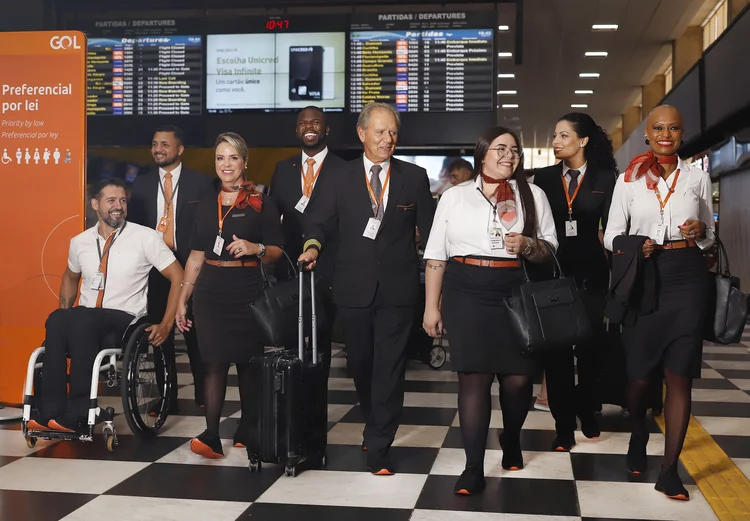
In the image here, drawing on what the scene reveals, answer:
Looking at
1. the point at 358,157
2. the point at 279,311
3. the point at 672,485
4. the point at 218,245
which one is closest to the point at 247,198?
the point at 218,245

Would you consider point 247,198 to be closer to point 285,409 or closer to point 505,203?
point 285,409

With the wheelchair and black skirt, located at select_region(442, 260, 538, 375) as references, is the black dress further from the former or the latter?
black skirt, located at select_region(442, 260, 538, 375)

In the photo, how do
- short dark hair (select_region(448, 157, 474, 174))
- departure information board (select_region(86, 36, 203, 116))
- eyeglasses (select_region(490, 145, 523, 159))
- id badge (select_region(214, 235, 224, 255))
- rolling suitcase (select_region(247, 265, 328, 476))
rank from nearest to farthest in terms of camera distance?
eyeglasses (select_region(490, 145, 523, 159)), rolling suitcase (select_region(247, 265, 328, 476)), id badge (select_region(214, 235, 224, 255)), short dark hair (select_region(448, 157, 474, 174)), departure information board (select_region(86, 36, 203, 116))

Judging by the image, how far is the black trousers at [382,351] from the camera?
346 cm

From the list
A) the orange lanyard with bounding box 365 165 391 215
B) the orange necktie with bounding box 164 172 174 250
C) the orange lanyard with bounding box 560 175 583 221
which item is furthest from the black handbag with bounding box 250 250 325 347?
the orange necktie with bounding box 164 172 174 250

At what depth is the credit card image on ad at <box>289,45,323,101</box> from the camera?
6793mm

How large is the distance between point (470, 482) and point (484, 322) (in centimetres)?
55

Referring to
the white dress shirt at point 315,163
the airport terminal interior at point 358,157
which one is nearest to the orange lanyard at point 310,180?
the white dress shirt at point 315,163

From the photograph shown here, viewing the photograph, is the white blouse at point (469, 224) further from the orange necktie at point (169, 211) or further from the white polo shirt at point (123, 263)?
the orange necktie at point (169, 211)

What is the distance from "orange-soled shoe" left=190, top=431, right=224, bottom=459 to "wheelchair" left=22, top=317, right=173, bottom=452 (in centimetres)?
39

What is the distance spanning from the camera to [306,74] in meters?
6.80

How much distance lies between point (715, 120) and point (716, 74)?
1.67ft

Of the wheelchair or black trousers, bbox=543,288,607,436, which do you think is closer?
the wheelchair

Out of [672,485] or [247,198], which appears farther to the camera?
[247,198]
